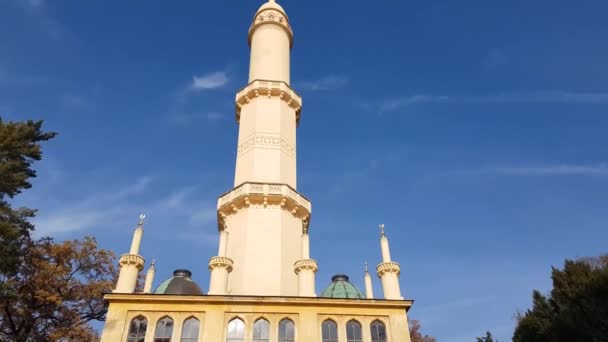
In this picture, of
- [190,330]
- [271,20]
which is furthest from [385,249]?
[271,20]

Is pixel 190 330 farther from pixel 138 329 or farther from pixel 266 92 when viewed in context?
pixel 266 92

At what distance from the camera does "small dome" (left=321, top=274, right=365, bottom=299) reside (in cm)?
2511

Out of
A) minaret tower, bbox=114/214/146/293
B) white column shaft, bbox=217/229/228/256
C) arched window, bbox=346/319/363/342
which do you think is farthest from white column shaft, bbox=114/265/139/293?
arched window, bbox=346/319/363/342

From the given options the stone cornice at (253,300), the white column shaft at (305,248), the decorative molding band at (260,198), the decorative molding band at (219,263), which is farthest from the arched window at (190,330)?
the decorative molding band at (260,198)

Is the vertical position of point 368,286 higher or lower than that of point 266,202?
lower

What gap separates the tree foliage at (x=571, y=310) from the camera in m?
22.6

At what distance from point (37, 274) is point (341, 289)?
16.5 m

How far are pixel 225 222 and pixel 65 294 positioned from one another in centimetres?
971

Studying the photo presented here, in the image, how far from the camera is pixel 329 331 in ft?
74.5

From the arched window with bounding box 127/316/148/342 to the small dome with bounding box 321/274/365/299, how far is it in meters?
8.87

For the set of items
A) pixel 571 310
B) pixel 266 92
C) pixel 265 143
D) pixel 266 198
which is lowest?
pixel 571 310

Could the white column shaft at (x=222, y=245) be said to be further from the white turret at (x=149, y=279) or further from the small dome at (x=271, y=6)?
the small dome at (x=271, y=6)

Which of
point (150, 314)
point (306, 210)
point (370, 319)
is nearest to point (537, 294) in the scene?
point (370, 319)

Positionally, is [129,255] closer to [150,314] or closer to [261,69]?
[150,314]
